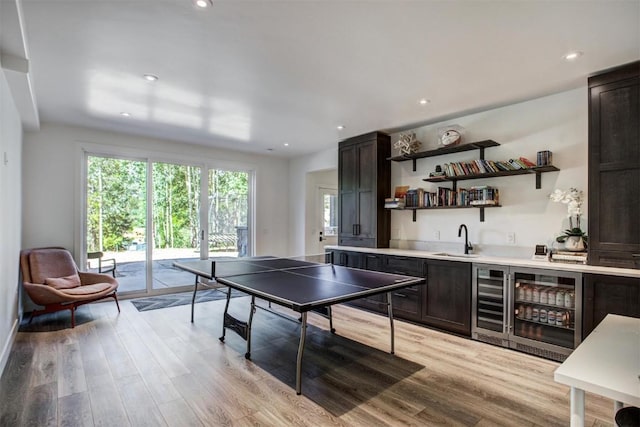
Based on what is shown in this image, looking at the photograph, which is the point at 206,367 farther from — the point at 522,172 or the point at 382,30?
the point at 522,172

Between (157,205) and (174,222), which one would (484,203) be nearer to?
(174,222)

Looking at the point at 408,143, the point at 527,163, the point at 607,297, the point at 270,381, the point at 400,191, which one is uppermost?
the point at 408,143

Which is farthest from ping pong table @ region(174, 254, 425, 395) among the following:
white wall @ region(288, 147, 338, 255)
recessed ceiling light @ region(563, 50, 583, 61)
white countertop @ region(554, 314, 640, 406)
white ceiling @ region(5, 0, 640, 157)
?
white wall @ region(288, 147, 338, 255)

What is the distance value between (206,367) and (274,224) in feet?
14.7

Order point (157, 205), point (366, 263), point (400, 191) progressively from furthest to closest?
point (157, 205) → point (400, 191) → point (366, 263)

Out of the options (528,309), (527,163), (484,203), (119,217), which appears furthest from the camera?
(119,217)

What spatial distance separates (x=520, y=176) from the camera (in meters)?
3.86

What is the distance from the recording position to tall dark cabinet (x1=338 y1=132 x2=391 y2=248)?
16.6 feet

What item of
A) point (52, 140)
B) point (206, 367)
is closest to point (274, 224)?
point (52, 140)

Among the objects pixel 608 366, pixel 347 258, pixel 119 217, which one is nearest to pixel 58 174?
pixel 119 217

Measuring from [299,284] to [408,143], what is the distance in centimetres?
283

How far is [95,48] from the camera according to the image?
8.70 feet

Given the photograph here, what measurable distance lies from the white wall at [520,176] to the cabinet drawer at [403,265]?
627mm

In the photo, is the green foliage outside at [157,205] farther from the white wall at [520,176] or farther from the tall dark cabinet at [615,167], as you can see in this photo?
the tall dark cabinet at [615,167]
